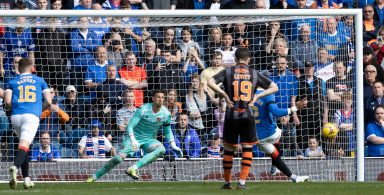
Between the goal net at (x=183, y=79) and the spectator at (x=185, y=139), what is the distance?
0.02m

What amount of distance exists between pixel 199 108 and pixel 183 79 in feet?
1.97

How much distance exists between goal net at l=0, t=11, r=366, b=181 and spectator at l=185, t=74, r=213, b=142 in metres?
0.02

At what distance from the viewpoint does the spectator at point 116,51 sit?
19.1 m

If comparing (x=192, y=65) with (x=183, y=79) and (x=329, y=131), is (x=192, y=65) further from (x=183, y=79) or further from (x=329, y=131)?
(x=329, y=131)

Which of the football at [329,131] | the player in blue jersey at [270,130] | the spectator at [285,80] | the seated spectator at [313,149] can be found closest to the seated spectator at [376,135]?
the seated spectator at [313,149]

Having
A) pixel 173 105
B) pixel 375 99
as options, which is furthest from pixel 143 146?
pixel 375 99

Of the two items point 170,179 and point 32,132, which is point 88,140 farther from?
point 32,132

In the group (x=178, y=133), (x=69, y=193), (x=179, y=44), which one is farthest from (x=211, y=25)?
(x=69, y=193)

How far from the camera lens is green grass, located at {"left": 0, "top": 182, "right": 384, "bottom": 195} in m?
14.2

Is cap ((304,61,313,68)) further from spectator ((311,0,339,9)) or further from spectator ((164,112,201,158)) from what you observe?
spectator ((311,0,339,9))

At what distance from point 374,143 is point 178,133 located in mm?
3487

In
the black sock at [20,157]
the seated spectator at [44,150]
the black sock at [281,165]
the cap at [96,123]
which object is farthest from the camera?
the cap at [96,123]

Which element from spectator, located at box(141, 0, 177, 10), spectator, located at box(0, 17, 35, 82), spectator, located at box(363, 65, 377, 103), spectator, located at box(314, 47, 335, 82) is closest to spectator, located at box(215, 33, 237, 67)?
spectator, located at box(314, 47, 335, 82)

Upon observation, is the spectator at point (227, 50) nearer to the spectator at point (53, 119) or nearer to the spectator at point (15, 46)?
the spectator at point (53, 119)
